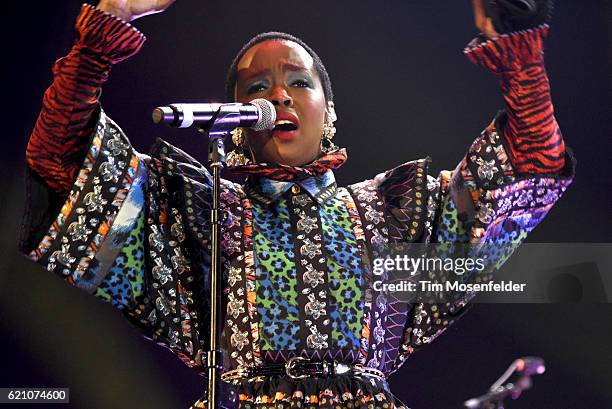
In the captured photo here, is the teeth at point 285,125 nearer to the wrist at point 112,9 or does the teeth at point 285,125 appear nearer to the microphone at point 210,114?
the microphone at point 210,114

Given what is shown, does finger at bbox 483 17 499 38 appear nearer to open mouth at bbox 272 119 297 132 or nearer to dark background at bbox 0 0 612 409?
open mouth at bbox 272 119 297 132

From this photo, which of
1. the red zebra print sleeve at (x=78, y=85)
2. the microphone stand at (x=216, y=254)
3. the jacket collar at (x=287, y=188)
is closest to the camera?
the microphone stand at (x=216, y=254)

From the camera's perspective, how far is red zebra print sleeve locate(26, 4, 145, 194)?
224 cm

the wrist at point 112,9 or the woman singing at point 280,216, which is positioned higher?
the wrist at point 112,9

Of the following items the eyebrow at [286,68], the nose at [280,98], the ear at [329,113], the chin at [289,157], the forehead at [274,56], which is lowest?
the chin at [289,157]

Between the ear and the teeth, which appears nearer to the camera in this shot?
the teeth

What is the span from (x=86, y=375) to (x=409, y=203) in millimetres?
1164

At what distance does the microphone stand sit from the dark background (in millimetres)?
1056

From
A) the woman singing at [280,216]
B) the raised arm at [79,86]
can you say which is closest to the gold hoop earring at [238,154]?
the woman singing at [280,216]

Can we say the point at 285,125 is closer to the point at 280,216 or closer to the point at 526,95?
the point at 280,216

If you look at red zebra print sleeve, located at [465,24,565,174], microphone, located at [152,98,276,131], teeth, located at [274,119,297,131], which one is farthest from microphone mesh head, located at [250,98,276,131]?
red zebra print sleeve, located at [465,24,565,174]

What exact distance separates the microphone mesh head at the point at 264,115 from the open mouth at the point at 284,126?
242 millimetres

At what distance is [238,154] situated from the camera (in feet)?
8.95

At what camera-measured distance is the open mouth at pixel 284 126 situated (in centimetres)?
259
